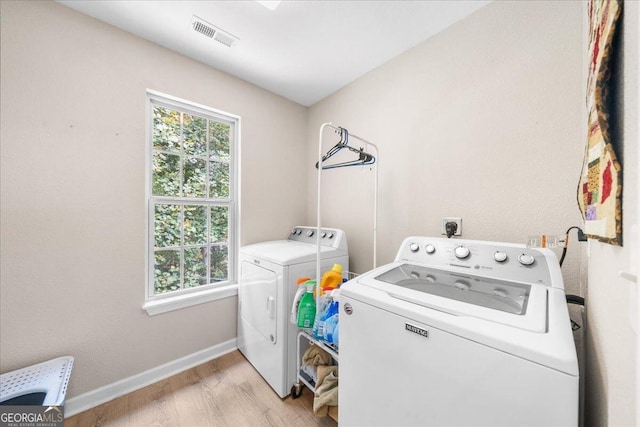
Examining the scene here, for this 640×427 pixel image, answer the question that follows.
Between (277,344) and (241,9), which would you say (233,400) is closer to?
(277,344)

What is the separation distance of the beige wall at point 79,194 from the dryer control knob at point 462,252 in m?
2.04

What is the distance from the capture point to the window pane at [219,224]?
2.12m

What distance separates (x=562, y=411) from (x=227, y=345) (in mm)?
2280

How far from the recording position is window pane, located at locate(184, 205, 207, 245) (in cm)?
198

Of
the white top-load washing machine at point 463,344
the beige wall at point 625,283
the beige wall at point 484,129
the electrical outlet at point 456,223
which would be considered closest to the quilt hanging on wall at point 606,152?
the beige wall at point 625,283

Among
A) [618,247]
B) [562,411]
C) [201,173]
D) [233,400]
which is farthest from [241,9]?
[233,400]

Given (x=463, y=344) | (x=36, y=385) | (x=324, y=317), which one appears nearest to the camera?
(x=463, y=344)

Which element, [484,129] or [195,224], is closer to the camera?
[484,129]

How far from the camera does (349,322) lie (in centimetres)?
97

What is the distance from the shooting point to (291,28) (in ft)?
5.20

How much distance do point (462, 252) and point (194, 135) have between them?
2.21 metres

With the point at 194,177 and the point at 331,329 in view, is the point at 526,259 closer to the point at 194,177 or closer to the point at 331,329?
the point at 331,329

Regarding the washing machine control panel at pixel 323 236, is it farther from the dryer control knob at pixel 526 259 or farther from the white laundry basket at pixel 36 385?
the white laundry basket at pixel 36 385

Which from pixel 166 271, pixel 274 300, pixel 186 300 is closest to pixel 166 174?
pixel 166 271
